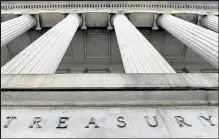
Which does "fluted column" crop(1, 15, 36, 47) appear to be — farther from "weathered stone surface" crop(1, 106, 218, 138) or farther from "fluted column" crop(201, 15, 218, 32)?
"fluted column" crop(201, 15, 218, 32)

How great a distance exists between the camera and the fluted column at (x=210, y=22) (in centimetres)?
1862

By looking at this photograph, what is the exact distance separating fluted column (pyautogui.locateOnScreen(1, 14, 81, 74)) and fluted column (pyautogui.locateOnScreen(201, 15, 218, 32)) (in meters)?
12.9

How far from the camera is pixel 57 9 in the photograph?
22.7 metres

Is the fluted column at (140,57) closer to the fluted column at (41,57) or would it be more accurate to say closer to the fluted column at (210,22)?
the fluted column at (41,57)

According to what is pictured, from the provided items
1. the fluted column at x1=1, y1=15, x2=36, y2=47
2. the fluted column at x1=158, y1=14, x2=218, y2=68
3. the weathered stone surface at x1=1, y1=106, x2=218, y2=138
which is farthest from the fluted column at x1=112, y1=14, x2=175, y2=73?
the fluted column at x1=1, y1=15, x2=36, y2=47

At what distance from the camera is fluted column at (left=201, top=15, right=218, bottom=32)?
1862 centimetres

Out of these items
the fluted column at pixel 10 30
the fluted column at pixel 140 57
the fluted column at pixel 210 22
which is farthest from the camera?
the fluted column at pixel 210 22

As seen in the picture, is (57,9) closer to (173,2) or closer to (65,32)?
A: (65,32)

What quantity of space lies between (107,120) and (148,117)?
103 cm

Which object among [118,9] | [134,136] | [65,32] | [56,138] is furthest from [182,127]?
[118,9]

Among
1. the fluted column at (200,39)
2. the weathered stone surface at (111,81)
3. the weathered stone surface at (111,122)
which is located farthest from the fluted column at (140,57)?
the weathered stone surface at (111,122)

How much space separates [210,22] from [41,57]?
17.1 metres

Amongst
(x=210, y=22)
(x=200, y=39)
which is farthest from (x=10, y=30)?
(x=210, y=22)

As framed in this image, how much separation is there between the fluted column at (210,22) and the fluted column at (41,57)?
1294cm
